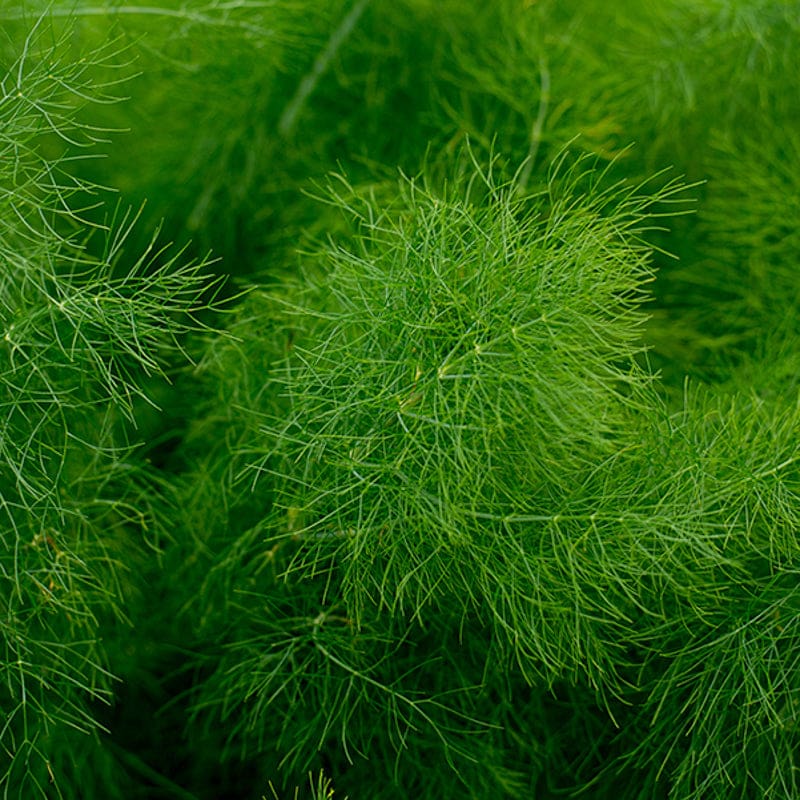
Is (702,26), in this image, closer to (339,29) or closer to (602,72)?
(602,72)

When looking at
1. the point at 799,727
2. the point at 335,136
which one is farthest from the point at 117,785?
the point at 335,136

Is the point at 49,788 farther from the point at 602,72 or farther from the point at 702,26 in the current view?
the point at 702,26

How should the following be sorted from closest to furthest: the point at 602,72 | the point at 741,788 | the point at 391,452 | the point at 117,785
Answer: the point at 391,452 → the point at 741,788 → the point at 117,785 → the point at 602,72

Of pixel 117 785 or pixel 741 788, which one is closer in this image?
pixel 741 788

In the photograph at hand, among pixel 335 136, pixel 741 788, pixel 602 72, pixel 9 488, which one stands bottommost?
pixel 9 488

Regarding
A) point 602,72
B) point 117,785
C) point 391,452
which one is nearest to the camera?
point 391,452

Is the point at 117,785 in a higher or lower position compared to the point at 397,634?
lower
